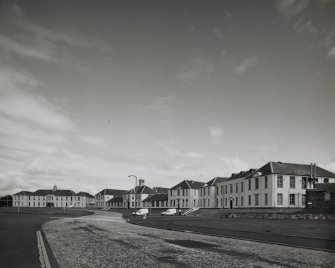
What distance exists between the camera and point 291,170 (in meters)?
63.0

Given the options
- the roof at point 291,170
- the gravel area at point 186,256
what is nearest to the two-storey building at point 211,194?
the roof at point 291,170

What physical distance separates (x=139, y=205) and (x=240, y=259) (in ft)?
419

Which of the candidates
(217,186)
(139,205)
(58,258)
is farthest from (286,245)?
(139,205)

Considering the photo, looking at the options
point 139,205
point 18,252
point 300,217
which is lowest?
point 139,205

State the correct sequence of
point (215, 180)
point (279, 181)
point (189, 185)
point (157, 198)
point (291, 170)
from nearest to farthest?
point (279, 181), point (291, 170), point (215, 180), point (189, 185), point (157, 198)

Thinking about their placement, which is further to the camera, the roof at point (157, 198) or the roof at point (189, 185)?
the roof at point (157, 198)

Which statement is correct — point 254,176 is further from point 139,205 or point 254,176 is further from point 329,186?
point 139,205

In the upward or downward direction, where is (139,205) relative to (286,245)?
downward

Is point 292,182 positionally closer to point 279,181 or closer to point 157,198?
point 279,181

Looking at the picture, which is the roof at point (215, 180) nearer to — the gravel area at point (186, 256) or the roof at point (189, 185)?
the roof at point (189, 185)

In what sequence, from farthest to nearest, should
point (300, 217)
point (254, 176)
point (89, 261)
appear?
point (254, 176), point (300, 217), point (89, 261)

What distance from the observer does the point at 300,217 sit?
40.5 m

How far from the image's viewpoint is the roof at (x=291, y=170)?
62150 mm

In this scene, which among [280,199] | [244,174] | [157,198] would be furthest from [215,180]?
[157,198]
